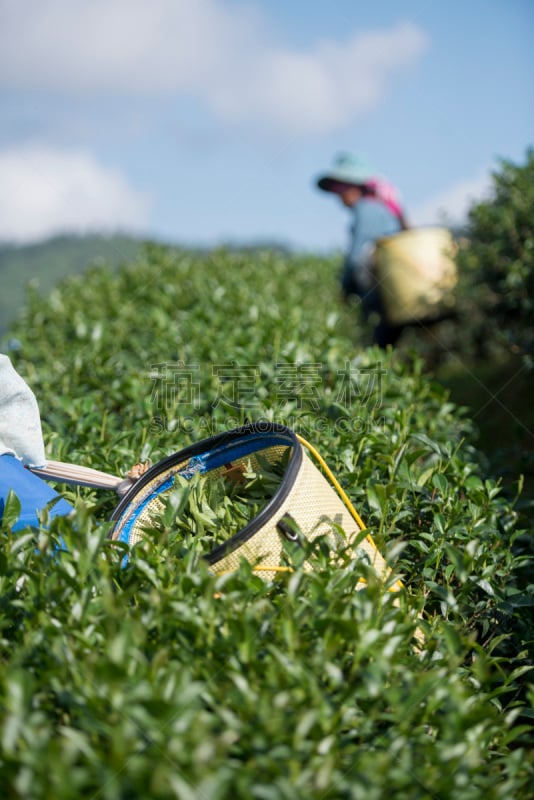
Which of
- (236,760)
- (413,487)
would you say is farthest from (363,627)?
(413,487)

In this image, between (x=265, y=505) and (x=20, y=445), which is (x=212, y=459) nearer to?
(x=265, y=505)

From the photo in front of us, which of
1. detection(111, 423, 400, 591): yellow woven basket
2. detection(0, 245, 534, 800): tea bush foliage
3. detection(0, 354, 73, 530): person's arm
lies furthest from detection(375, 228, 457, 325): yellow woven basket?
detection(0, 354, 73, 530): person's arm

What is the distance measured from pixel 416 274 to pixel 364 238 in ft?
2.10

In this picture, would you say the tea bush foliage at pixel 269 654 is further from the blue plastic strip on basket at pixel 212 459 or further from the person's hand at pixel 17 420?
the person's hand at pixel 17 420

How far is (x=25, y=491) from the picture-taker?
A: 7.11ft

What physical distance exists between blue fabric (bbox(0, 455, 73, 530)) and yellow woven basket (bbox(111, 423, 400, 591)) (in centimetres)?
21

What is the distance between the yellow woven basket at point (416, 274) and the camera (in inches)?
239

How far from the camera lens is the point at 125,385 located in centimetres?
362

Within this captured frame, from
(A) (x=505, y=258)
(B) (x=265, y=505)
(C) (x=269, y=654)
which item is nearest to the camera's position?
(C) (x=269, y=654)

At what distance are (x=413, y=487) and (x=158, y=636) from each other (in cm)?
120

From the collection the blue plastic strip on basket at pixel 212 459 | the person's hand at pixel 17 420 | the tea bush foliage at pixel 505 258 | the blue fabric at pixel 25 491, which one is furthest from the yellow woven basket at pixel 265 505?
the tea bush foliage at pixel 505 258

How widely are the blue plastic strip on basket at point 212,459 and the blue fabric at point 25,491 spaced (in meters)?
0.21

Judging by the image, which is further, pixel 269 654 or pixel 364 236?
pixel 364 236

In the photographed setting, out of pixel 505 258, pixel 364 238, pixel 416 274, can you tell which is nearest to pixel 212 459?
pixel 505 258
